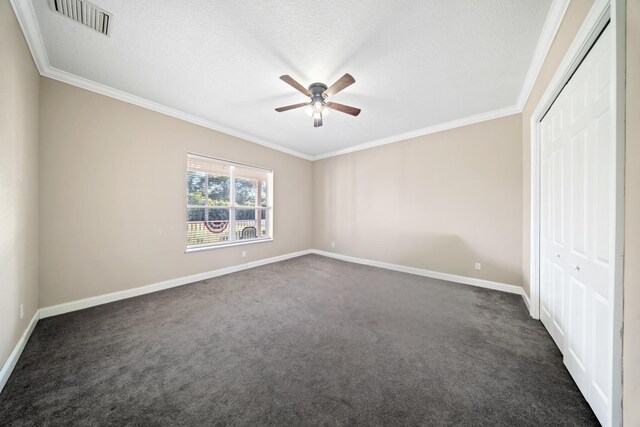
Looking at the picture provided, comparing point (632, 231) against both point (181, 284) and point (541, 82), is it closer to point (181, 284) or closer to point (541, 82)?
point (541, 82)

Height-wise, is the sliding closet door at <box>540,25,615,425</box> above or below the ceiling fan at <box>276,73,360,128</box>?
below

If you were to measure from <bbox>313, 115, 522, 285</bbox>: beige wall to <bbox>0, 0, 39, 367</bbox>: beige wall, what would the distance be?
4527mm

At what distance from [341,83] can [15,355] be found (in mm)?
3521

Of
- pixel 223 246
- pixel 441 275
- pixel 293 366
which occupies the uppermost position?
pixel 223 246

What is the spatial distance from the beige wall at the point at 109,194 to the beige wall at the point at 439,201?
2916 mm

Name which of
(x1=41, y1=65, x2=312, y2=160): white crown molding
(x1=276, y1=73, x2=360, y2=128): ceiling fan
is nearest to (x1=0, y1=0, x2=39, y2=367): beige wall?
(x1=41, y1=65, x2=312, y2=160): white crown molding

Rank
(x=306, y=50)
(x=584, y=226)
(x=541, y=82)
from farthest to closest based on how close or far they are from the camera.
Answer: (x=541, y=82)
(x=306, y=50)
(x=584, y=226)

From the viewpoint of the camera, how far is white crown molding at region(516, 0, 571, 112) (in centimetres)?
156

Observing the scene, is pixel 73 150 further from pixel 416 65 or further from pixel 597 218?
pixel 597 218

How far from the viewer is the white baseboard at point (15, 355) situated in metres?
1.42

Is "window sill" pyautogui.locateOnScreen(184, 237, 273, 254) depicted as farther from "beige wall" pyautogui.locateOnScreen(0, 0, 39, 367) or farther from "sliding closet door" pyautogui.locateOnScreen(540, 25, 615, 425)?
"sliding closet door" pyautogui.locateOnScreen(540, 25, 615, 425)

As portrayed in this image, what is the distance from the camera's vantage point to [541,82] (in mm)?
2145

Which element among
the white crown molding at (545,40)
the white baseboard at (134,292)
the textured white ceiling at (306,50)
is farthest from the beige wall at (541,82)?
the white baseboard at (134,292)

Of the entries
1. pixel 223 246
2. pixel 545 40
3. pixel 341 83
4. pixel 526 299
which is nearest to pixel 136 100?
pixel 223 246
